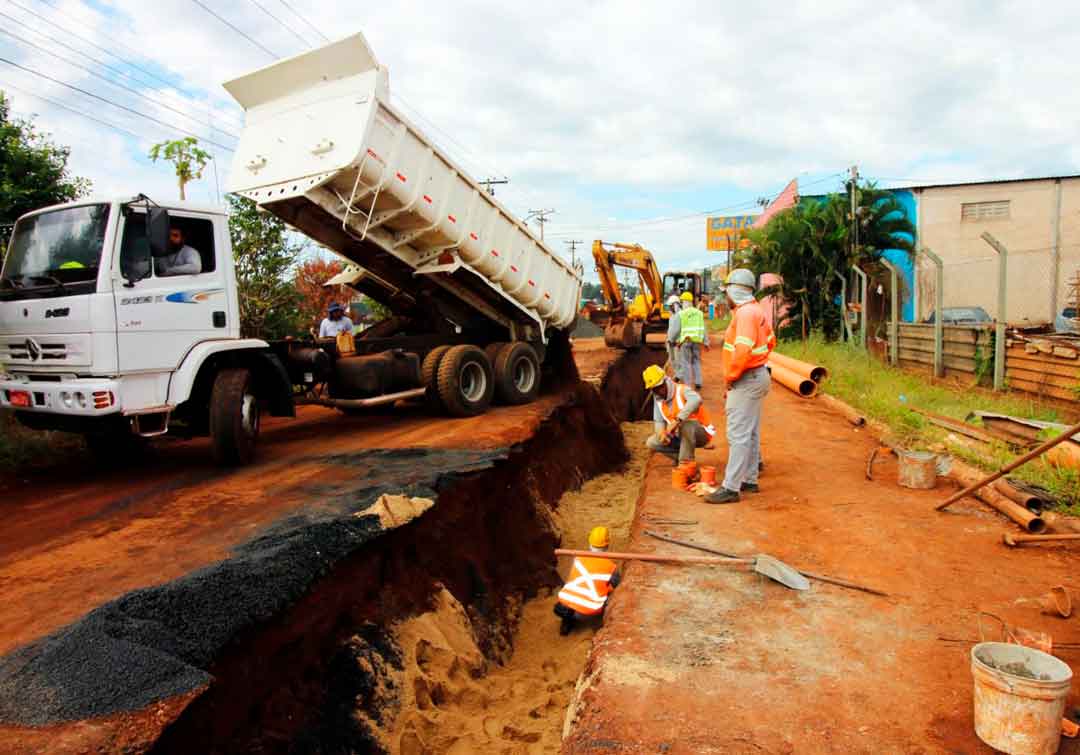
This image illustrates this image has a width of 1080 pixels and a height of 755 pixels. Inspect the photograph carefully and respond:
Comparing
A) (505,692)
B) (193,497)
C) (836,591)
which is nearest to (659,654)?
(836,591)

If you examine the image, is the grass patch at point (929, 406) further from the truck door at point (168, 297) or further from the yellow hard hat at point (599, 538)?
the truck door at point (168, 297)

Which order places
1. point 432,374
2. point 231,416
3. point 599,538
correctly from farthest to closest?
point 432,374
point 231,416
point 599,538

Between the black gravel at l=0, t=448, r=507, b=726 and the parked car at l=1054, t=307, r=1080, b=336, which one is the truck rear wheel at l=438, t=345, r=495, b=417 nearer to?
the black gravel at l=0, t=448, r=507, b=726

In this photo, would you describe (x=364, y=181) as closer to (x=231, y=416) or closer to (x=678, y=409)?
(x=231, y=416)

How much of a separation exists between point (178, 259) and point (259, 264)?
5.54 meters

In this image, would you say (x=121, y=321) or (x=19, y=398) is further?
(x=19, y=398)

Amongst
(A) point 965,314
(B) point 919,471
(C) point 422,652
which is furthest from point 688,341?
(A) point 965,314

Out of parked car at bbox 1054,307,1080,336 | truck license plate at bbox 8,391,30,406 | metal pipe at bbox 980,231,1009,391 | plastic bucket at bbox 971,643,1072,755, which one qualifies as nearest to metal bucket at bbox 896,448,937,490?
plastic bucket at bbox 971,643,1072,755

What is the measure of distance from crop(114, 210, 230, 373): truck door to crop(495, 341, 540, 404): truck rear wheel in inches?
164

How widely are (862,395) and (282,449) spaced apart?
7.85 m

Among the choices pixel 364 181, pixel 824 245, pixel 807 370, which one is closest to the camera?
pixel 364 181

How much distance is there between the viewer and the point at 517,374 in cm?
1038

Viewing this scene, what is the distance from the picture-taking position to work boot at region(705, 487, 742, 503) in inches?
223

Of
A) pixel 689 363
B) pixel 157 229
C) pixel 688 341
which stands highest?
pixel 157 229
